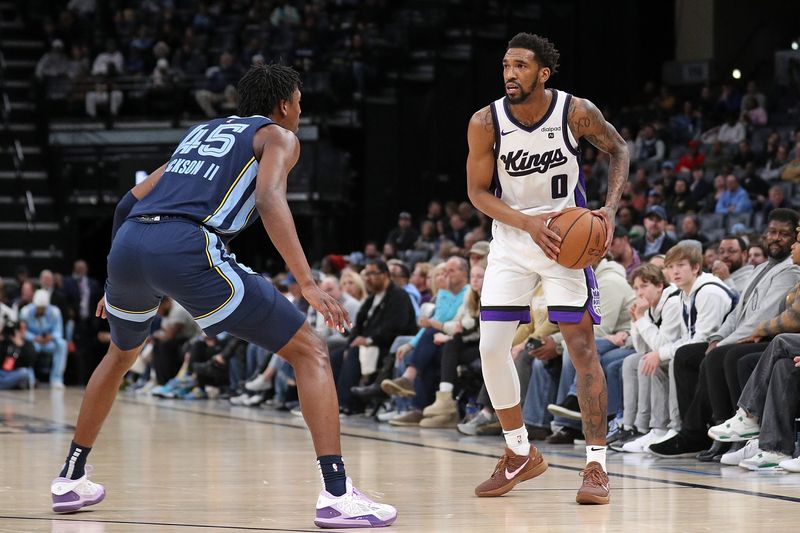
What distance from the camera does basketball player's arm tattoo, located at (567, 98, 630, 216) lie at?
548cm

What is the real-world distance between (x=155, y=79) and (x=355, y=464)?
45.5ft

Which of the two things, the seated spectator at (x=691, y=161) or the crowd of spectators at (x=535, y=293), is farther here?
the seated spectator at (x=691, y=161)

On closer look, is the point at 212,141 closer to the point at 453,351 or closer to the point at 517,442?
the point at 517,442

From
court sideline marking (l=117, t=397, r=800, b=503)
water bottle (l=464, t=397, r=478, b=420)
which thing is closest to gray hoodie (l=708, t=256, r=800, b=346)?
court sideline marking (l=117, t=397, r=800, b=503)

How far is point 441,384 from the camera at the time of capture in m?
9.84

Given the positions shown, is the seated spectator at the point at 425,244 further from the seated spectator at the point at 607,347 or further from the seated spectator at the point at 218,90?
the seated spectator at the point at 607,347

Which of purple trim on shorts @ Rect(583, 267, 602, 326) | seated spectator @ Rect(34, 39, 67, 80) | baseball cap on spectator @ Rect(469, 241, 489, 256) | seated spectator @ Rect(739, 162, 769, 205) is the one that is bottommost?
baseball cap on spectator @ Rect(469, 241, 489, 256)

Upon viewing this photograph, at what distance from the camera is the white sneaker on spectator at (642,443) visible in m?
7.66

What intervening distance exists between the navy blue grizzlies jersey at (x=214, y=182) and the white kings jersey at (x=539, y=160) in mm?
1162

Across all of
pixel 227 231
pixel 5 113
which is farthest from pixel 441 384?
pixel 5 113

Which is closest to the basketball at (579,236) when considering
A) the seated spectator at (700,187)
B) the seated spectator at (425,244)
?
the seated spectator at (425,244)

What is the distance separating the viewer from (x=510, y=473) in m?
5.62

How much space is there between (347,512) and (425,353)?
5.65m

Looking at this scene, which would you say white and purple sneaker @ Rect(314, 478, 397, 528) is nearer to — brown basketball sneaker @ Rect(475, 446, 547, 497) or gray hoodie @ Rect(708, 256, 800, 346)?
brown basketball sneaker @ Rect(475, 446, 547, 497)
